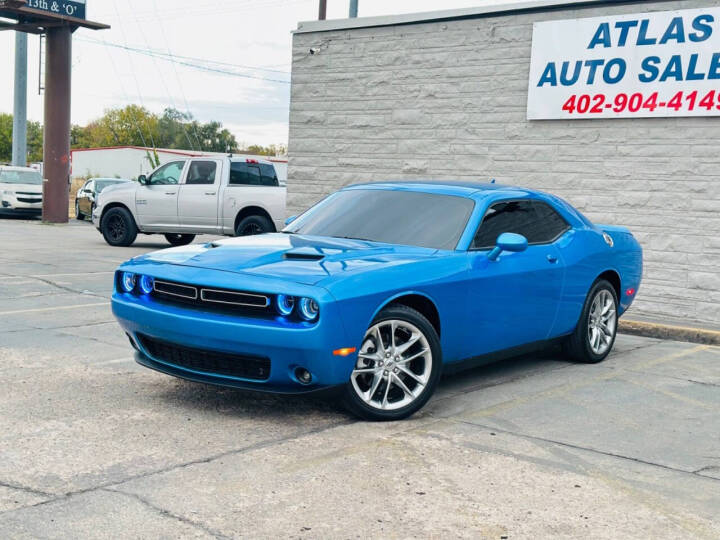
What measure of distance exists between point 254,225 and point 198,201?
135cm

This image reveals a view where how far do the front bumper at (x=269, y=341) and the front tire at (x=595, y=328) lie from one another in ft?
9.39

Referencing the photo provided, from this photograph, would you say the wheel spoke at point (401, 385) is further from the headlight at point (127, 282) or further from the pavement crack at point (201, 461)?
the headlight at point (127, 282)

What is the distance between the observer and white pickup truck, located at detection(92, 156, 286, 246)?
16.2 meters

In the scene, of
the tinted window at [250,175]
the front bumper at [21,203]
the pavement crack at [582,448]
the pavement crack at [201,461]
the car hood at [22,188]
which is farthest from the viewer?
the car hood at [22,188]

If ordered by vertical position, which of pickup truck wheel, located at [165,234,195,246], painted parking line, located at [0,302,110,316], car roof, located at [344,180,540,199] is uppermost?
car roof, located at [344,180,540,199]

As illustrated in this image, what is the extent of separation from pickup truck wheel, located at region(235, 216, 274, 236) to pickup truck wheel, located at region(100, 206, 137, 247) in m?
2.63

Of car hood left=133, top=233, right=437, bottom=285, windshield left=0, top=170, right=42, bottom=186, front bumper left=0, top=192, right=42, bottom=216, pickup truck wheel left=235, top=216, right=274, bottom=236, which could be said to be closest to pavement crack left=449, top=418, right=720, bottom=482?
car hood left=133, top=233, right=437, bottom=285

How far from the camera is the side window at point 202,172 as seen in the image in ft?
55.0

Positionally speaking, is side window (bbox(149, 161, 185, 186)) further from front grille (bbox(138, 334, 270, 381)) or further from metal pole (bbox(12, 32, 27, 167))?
metal pole (bbox(12, 32, 27, 167))

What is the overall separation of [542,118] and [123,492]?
A: 826 centimetres

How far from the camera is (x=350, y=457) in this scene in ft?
14.5

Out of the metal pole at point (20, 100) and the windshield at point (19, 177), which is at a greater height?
the metal pole at point (20, 100)

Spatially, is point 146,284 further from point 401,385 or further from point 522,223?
point 522,223

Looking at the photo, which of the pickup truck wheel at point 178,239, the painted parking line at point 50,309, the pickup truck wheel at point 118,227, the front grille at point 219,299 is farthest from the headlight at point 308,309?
the pickup truck wheel at point 178,239
